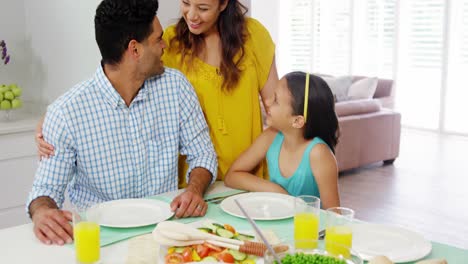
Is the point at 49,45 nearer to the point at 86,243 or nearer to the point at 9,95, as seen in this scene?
the point at 9,95

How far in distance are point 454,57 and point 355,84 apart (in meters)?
1.90

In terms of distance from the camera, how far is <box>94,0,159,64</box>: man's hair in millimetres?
1919

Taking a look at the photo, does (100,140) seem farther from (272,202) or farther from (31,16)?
(31,16)

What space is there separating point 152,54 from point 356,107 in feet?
15.0

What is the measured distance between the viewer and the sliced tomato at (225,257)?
53.1 inches

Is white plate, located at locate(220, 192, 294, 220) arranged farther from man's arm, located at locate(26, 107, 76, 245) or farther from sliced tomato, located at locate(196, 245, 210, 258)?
man's arm, located at locate(26, 107, 76, 245)

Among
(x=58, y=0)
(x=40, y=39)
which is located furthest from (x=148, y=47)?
(x=40, y=39)

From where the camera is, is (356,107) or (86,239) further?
(356,107)

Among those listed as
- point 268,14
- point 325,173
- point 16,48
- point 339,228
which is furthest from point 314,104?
point 268,14

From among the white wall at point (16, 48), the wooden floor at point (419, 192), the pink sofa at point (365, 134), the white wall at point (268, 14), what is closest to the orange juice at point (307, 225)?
the white wall at point (16, 48)

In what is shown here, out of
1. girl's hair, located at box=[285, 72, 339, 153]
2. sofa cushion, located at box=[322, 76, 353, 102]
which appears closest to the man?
girl's hair, located at box=[285, 72, 339, 153]

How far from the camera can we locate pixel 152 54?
2.01m

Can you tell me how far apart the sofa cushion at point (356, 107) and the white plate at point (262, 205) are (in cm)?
420

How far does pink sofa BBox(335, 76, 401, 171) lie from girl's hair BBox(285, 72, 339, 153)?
12.3ft
